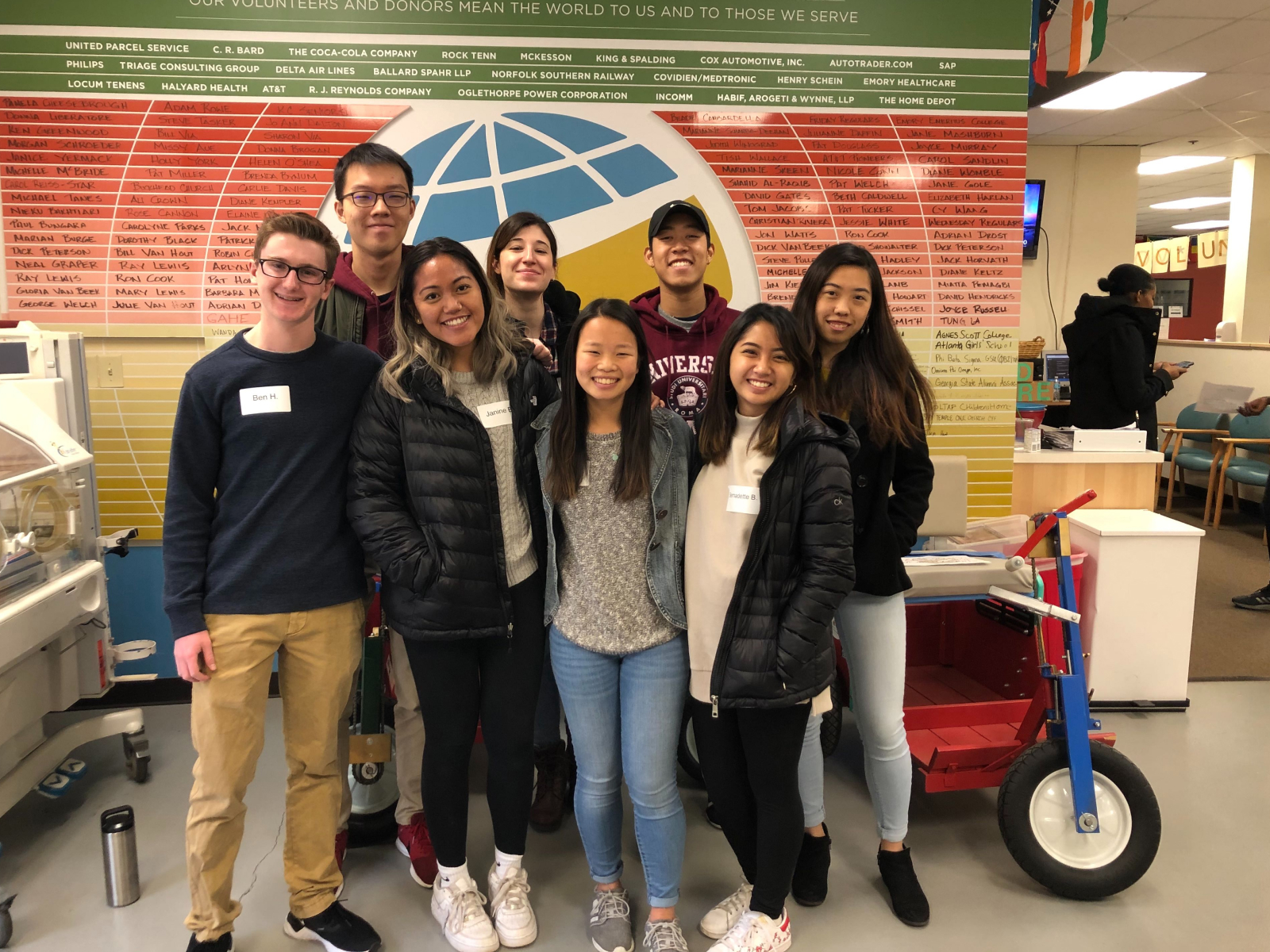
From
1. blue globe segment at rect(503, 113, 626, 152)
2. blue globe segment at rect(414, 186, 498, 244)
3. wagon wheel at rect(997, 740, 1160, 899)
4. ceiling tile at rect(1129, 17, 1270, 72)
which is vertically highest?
ceiling tile at rect(1129, 17, 1270, 72)

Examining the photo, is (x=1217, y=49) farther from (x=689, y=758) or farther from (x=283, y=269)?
(x=283, y=269)

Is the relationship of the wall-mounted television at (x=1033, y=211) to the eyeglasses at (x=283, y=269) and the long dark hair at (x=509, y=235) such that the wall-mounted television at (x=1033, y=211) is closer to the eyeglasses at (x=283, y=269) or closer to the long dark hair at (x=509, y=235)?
the long dark hair at (x=509, y=235)

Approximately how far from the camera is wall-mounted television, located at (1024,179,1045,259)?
Answer: 7180 mm

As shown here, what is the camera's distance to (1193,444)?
7.05m

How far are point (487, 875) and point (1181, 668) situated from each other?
9.10ft

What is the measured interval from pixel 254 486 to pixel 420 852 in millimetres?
1120

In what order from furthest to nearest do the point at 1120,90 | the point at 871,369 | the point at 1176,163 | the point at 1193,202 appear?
the point at 1193,202 < the point at 1176,163 < the point at 1120,90 < the point at 871,369

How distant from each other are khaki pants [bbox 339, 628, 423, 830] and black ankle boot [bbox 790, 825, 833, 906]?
101cm

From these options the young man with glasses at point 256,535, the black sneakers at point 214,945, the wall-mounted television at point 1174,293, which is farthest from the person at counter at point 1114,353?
the wall-mounted television at point 1174,293

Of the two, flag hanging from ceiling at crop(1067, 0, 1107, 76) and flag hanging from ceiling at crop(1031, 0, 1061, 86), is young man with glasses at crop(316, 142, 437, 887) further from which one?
flag hanging from ceiling at crop(1067, 0, 1107, 76)

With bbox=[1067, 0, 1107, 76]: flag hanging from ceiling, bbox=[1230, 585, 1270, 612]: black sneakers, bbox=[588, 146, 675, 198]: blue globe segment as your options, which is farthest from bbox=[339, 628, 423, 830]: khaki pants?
bbox=[1230, 585, 1270, 612]: black sneakers

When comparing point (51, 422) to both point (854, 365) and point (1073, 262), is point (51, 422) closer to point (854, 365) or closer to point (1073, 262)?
point (854, 365)

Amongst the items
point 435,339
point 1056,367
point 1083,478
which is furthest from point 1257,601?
point 435,339

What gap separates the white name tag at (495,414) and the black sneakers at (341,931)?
1226 mm
